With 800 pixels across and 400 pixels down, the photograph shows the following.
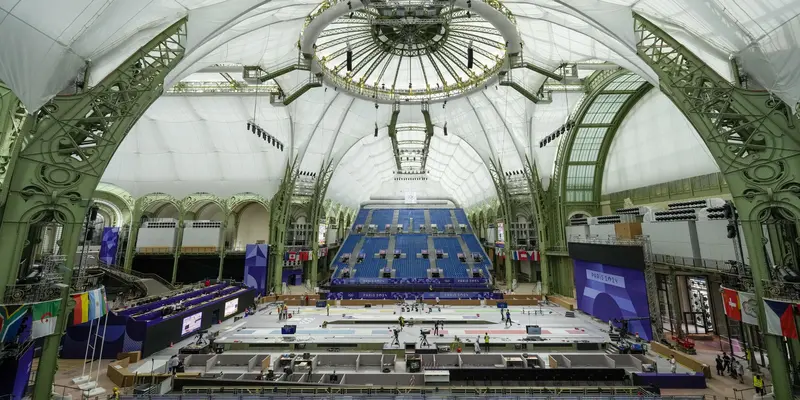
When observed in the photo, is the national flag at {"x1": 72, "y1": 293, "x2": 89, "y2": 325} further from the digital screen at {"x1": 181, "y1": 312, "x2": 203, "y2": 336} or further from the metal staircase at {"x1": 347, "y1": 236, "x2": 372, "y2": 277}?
the metal staircase at {"x1": 347, "y1": 236, "x2": 372, "y2": 277}

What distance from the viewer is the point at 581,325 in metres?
21.2

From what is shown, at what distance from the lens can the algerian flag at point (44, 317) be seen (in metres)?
9.04

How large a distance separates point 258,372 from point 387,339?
22.0 ft

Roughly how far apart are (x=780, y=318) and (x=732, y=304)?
2219 millimetres

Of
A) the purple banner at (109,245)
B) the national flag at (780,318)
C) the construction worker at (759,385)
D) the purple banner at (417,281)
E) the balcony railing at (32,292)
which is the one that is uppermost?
the purple banner at (109,245)

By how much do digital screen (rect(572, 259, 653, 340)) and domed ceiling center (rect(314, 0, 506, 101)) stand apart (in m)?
15.1

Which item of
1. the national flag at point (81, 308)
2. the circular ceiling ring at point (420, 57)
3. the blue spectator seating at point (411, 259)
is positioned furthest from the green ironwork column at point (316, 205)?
the national flag at point (81, 308)

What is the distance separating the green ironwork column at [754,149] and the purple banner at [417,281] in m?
24.7

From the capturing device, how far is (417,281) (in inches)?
1352

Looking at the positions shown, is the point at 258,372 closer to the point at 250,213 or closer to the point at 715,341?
the point at 715,341

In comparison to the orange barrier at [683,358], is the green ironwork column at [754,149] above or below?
above

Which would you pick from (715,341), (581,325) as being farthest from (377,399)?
(715,341)

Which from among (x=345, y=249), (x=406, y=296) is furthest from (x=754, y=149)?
(x=345, y=249)

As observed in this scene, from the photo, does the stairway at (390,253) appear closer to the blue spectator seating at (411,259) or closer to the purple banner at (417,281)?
the blue spectator seating at (411,259)
